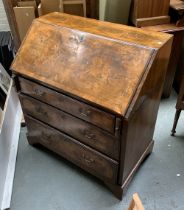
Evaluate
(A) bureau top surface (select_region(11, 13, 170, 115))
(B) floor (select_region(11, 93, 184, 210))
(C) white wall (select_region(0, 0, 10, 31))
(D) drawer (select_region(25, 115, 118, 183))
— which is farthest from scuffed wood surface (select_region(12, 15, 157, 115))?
(C) white wall (select_region(0, 0, 10, 31))

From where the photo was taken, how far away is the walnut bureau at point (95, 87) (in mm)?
1101

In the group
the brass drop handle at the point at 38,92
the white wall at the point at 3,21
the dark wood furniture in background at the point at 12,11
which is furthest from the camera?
the white wall at the point at 3,21

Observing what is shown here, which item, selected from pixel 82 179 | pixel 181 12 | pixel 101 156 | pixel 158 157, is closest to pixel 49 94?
pixel 101 156

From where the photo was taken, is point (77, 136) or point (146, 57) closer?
point (146, 57)

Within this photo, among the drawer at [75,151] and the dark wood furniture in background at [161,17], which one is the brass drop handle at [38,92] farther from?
the dark wood furniture in background at [161,17]

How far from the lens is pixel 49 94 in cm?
133

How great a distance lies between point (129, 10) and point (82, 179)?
58.3 inches

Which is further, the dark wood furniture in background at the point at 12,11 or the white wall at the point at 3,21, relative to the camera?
the white wall at the point at 3,21

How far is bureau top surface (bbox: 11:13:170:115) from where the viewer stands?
1091 mm

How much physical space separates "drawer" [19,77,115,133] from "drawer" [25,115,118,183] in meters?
0.24

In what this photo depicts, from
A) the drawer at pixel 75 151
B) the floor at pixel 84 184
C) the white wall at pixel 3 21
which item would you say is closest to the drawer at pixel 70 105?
the drawer at pixel 75 151

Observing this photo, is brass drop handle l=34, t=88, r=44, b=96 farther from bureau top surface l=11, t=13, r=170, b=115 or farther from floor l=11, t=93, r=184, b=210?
floor l=11, t=93, r=184, b=210

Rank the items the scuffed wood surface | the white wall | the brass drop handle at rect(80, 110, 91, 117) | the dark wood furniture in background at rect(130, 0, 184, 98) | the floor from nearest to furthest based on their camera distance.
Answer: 1. the scuffed wood surface
2. the brass drop handle at rect(80, 110, 91, 117)
3. the floor
4. the dark wood furniture in background at rect(130, 0, 184, 98)
5. the white wall

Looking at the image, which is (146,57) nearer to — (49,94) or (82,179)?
(49,94)
